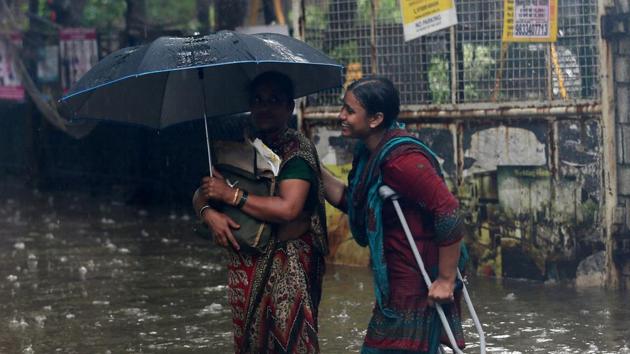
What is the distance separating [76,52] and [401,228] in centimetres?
1201

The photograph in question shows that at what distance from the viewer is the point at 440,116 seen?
369 inches

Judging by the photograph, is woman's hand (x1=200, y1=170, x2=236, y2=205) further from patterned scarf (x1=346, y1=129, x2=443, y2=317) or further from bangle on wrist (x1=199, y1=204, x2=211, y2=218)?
patterned scarf (x1=346, y1=129, x2=443, y2=317)

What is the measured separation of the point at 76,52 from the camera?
15.6 m

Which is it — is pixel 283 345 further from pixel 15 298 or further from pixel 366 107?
pixel 15 298

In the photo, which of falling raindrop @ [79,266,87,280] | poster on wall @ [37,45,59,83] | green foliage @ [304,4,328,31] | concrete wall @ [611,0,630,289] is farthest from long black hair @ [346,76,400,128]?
poster on wall @ [37,45,59,83]

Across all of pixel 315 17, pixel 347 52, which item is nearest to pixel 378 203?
pixel 347 52

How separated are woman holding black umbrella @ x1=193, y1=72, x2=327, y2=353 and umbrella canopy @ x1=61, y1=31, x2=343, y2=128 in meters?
0.24

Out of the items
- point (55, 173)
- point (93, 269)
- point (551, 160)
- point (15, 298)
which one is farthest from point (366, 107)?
point (55, 173)

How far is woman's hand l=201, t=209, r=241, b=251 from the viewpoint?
4629mm

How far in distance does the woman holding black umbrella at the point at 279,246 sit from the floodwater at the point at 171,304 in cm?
249

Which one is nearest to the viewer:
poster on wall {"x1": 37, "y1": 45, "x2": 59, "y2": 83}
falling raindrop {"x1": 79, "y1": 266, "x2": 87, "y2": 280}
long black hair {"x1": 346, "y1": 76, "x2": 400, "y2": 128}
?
long black hair {"x1": 346, "y1": 76, "x2": 400, "y2": 128}

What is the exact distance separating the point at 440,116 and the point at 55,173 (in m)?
10.3

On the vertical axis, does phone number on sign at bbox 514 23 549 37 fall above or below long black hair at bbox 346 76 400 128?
above

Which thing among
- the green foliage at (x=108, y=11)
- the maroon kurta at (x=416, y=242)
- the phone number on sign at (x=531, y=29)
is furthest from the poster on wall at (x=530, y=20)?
the green foliage at (x=108, y=11)
